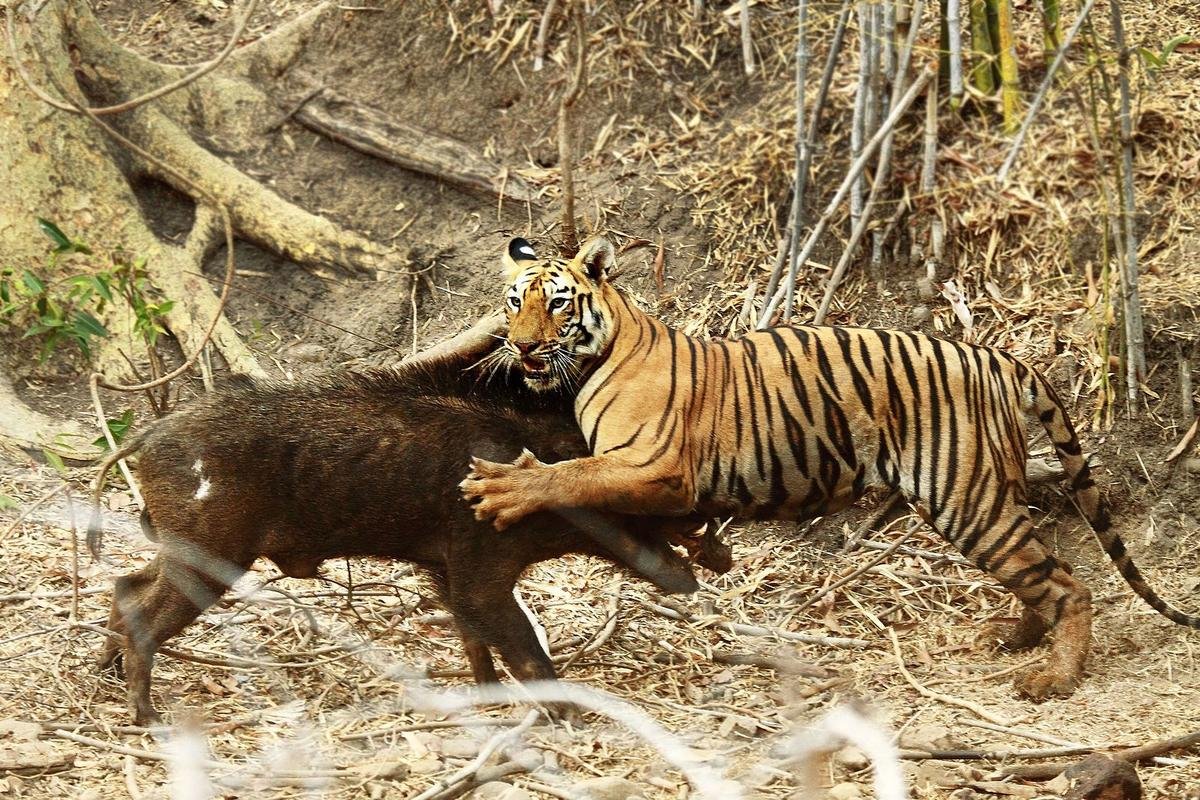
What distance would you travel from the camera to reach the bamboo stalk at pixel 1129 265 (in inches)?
230

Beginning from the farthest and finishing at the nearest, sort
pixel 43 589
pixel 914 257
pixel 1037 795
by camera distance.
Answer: pixel 914 257 < pixel 43 589 < pixel 1037 795

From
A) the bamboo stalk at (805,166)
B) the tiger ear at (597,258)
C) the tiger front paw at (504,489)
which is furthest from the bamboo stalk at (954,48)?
the tiger front paw at (504,489)

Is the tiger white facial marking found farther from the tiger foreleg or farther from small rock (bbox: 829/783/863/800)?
small rock (bbox: 829/783/863/800)

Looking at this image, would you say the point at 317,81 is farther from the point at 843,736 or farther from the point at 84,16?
the point at 843,736

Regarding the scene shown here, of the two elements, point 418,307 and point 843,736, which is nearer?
point 843,736

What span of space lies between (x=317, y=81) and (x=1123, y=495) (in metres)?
5.53

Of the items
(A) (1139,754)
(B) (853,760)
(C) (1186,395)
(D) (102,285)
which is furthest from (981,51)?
(D) (102,285)

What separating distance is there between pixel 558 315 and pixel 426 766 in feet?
5.68

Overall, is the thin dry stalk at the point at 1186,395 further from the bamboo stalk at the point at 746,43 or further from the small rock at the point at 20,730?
the small rock at the point at 20,730

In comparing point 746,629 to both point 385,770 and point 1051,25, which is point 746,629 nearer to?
point 385,770

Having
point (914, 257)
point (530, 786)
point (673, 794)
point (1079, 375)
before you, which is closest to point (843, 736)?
point (673, 794)

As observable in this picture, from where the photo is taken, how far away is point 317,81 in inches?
352

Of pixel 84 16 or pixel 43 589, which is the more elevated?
pixel 84 16

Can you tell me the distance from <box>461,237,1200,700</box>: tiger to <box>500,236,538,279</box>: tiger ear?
0.01 metres
